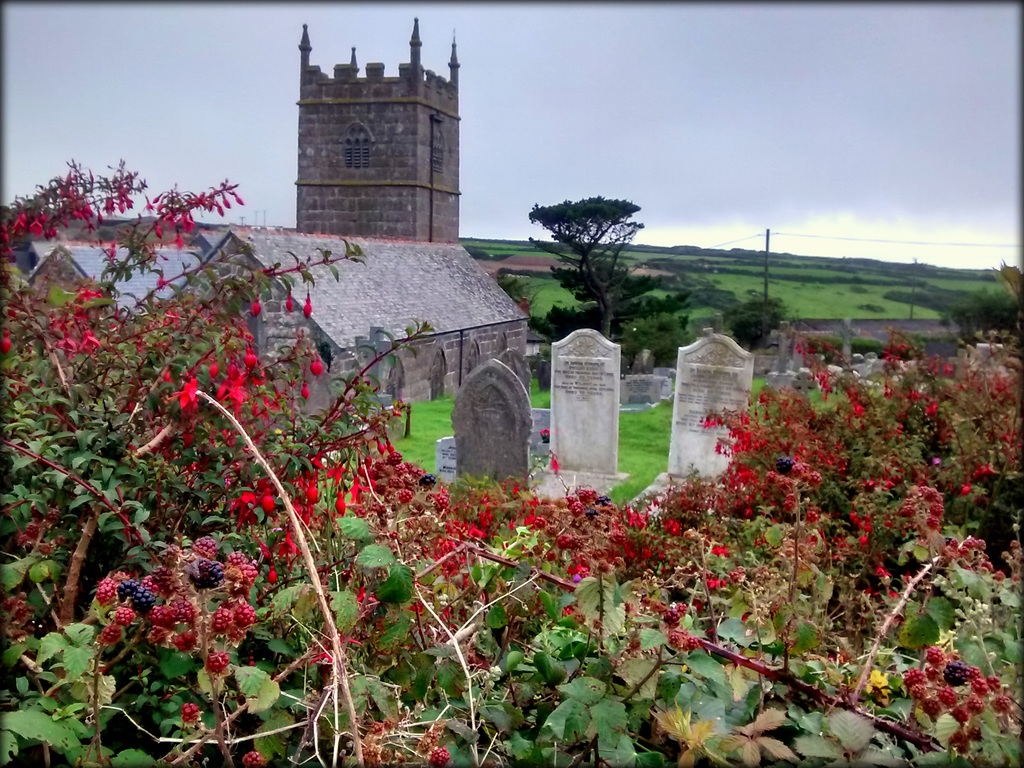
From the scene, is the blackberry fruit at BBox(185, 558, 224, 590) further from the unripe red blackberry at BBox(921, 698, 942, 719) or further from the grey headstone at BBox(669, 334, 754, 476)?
the grey headstone at BBox(669, 334, 754, 476)

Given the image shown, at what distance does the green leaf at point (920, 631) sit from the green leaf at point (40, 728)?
1.88 metres

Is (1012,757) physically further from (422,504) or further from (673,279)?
(673,279)

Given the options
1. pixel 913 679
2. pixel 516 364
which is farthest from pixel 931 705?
pixel 516 364

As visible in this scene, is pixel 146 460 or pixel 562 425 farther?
pixel 562 425

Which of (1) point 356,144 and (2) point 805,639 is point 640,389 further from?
(2) point 805,639

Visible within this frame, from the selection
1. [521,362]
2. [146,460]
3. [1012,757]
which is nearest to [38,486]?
[146,460]

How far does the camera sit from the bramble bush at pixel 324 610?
5.49 ft

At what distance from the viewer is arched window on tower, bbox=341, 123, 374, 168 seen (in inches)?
404

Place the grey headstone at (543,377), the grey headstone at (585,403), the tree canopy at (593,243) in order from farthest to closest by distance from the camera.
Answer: the grey headstone at (543,377)
the grey headstone at (585,403)
the tree canopy at (593,243)

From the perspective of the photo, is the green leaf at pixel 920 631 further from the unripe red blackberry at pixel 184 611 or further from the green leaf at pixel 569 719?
the unripe red blackberry at pixel 184 611

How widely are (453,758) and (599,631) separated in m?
0.42

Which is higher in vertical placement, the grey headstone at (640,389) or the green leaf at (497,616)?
the green leaf at (497,616)

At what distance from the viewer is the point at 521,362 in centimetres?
1119

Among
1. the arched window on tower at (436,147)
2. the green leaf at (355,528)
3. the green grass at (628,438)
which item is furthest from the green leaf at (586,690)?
the green grass at (628,438)
